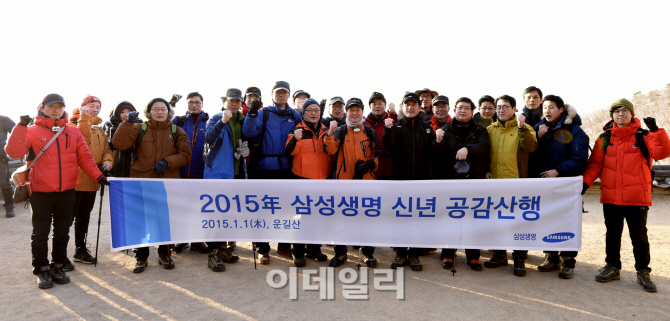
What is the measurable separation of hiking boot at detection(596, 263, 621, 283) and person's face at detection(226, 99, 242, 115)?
5043mm

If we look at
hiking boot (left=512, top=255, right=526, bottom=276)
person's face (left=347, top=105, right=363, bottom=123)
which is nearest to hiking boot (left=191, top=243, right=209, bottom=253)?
person's face (left=347, top=105, right=363, bottom=123)

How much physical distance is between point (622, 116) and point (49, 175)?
6.75 m

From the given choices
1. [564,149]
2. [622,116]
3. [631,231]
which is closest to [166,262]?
[564,149]

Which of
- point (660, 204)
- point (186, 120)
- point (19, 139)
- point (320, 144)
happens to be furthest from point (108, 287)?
point (660, 204)

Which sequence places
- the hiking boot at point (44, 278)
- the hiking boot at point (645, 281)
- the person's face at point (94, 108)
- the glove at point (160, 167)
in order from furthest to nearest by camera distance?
the person's face at point (94, 108) → the glove at point (160, 167) → the hiking boot at point (44, 278) → the hiking boot at point (645, 281)

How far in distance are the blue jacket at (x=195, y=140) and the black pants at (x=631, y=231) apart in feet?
17.8

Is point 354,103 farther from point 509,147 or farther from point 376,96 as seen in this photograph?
point 509,147

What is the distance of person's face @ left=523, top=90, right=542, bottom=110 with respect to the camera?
553 centimetres

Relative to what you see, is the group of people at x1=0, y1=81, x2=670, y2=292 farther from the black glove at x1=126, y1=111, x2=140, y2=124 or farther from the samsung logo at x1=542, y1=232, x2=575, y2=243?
the samsung logo at x1=542, y1=232, x2=575, y2=243

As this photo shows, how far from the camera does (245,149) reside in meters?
5.23

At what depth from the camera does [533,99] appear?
5523mm

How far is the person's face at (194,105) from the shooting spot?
5.94m

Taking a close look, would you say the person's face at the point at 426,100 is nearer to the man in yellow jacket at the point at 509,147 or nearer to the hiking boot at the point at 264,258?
the man in yellow jacket at the point at 509,147

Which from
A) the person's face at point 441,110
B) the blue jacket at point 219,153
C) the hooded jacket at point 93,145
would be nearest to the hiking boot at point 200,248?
the blue jacket at point 219,153
